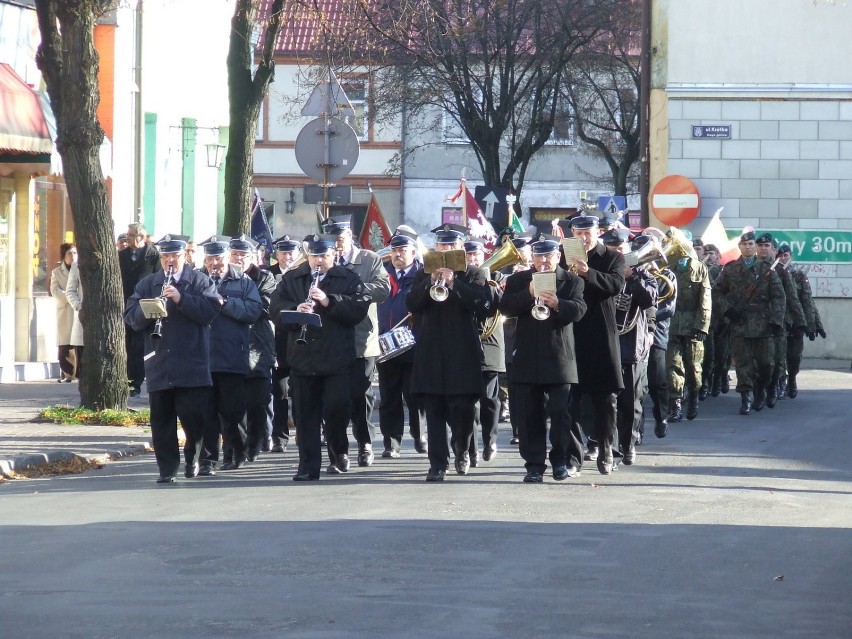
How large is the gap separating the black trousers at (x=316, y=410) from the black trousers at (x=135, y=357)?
7.41m

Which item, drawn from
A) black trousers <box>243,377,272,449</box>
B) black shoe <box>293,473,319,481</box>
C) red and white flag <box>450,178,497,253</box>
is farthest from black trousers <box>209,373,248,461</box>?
red and white flag <box>450,178,497,253</box>

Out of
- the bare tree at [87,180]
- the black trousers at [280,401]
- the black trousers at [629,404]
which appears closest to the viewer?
the black trousers at [629,404]

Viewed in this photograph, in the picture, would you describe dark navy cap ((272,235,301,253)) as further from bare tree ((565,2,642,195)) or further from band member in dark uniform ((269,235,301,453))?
bare tree ((565,2,642,195))

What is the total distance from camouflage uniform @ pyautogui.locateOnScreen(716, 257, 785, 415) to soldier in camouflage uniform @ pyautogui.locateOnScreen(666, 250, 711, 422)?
1.03 m

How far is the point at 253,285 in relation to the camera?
1270 cm

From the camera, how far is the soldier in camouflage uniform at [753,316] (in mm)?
18219

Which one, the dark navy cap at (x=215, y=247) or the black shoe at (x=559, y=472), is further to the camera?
the dark navy cap at (x=215, y=247)

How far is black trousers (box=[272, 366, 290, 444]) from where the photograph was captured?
14352mm

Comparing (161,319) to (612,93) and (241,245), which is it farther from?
(612,93)

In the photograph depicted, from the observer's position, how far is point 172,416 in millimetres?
12148

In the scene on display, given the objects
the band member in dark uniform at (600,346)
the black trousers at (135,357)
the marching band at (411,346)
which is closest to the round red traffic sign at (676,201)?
the black trousers at (135,357)

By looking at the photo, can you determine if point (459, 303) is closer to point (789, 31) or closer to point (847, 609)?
point (847, 609)

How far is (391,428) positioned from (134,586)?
6376 mm

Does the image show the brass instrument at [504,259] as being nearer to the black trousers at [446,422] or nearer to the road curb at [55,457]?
the black trousers at [446,422]
